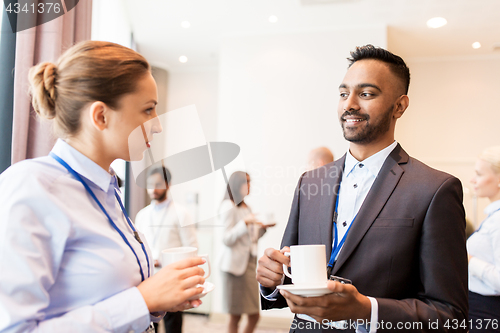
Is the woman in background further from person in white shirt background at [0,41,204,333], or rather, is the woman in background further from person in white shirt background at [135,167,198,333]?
person in white shirt background at [0,41,204,333]

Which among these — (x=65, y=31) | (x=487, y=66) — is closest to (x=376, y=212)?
(x=65, y=31)

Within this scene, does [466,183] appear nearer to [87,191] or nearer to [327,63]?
[327,63]

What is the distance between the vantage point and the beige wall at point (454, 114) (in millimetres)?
4422

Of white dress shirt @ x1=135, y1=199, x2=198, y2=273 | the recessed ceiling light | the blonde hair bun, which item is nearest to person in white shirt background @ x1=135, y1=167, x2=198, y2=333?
white dress shirt @ x1=135, y1=199, x2=198, y2=273

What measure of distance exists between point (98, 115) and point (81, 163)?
12 centimetres

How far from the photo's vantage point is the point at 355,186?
118 centimetres

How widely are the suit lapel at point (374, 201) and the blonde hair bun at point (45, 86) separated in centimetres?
88

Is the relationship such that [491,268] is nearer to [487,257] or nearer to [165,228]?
[487,257]

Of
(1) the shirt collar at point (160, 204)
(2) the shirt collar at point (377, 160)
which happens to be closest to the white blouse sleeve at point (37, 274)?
(2) the shirt collar at point (377, 160)

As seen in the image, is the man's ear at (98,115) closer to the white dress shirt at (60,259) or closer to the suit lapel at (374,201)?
the white dress shirt at (60,259)

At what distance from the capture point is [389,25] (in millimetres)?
3723

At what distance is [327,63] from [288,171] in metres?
1.22

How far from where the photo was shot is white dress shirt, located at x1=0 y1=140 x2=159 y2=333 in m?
0.66

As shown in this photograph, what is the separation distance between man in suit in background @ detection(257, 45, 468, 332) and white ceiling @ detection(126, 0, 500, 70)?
101 inches
